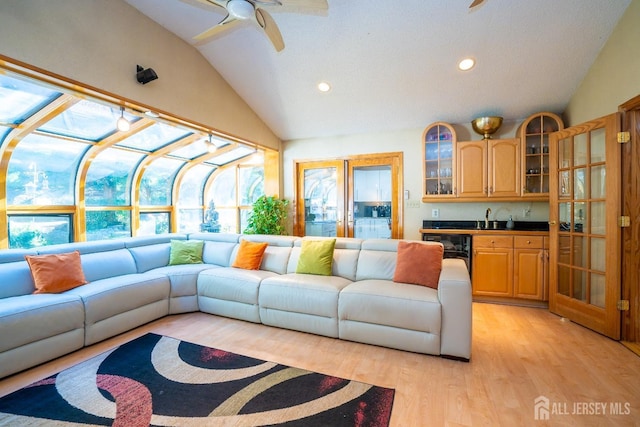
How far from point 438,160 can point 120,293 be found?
4.25 m

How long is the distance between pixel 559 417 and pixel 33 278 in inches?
167

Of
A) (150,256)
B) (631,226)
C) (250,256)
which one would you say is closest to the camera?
(631,226)

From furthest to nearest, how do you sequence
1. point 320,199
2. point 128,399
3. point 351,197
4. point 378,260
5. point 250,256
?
point 320,199 → point 351,197 → point 250,256 → point 378,260 → point 128,399

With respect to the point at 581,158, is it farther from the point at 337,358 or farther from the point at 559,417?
the point at 337,358

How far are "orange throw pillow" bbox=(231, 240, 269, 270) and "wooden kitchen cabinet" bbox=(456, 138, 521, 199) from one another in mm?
2840

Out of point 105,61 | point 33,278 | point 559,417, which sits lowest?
point 559,417

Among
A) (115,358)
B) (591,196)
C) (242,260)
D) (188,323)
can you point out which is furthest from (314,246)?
(591,196)

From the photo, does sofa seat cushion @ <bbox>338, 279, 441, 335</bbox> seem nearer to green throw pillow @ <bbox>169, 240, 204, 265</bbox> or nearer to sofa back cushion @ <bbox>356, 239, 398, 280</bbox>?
sofa back cushion @ <bbox>356, 239, 398, 280</bbox>

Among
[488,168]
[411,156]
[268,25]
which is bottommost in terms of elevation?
[488,168]

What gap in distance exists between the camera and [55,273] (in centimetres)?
274

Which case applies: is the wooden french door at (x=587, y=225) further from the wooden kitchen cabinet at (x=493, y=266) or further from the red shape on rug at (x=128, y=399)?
the red shape on rug at (x=128, y=399)

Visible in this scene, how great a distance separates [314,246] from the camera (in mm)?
3404

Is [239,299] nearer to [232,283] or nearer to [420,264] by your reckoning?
[232,283]

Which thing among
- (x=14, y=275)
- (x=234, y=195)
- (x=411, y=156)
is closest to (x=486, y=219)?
(x=411, y=156)
